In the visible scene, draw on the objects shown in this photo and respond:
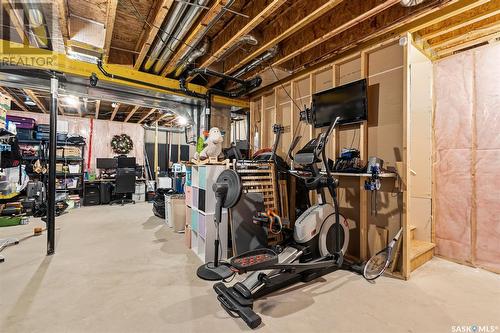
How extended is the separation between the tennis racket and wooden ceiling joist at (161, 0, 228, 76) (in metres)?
3.25

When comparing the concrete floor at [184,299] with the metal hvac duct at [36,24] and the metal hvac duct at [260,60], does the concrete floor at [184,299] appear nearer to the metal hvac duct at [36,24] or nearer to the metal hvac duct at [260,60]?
the metal hvac duct at [36,24]

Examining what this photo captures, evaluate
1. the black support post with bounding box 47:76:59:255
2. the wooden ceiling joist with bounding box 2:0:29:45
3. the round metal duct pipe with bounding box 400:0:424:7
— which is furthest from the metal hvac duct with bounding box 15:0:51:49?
the round metal duct pipe with bounding box 400:0:424:7

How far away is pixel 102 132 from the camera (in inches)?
328

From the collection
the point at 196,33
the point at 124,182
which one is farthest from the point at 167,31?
the point at 124,182

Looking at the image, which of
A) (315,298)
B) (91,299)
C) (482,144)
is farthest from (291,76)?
(91,299)

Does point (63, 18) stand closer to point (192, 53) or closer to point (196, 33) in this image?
point (196, 33)

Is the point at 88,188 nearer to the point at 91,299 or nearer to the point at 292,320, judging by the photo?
the point at 91,299

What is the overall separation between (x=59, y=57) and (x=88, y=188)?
4.82 meters

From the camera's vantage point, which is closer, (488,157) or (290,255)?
(290,255)

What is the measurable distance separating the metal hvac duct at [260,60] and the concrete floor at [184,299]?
3213 mm

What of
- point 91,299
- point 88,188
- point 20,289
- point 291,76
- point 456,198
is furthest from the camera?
point 88,188

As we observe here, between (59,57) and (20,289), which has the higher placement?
(59,57)

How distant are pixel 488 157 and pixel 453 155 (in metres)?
0.35

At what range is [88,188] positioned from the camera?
23.7 ft
